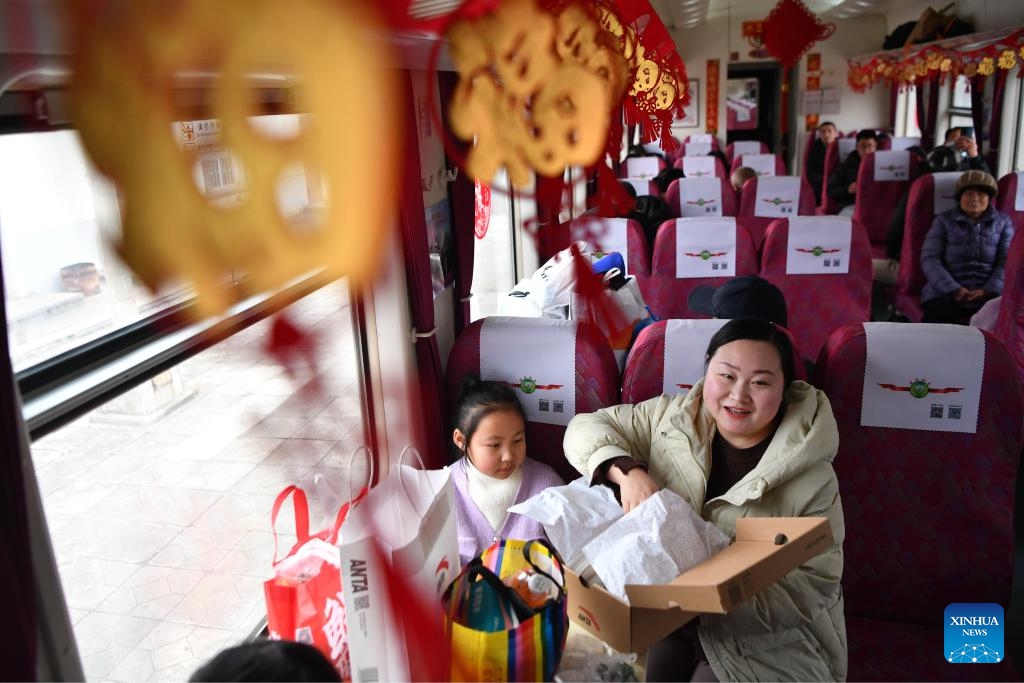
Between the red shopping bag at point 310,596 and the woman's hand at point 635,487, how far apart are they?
603mm

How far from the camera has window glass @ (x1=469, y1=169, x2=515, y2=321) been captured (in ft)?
7.34

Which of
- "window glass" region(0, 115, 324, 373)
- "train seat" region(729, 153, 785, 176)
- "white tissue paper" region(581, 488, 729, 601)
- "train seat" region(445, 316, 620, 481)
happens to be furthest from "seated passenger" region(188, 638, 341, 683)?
"train seat" region(729, 153, 785, 176)

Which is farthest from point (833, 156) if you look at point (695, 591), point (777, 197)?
point (695, 591)

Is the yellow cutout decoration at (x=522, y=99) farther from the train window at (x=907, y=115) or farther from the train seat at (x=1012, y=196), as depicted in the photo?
the train window at (x=907, y=115)

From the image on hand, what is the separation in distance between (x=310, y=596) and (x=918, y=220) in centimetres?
421

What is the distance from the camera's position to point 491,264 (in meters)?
2.85

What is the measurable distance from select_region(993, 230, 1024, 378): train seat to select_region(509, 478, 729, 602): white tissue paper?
2.25 meters

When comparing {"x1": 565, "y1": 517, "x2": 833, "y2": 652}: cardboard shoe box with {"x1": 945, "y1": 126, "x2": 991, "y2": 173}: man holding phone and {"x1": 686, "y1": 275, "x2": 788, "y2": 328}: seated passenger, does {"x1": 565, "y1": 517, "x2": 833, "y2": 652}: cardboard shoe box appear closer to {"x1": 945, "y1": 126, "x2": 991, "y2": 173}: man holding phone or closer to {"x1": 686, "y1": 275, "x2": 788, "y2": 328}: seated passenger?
{"x1": 686, "y1": 275, "x2": 788, "y2": 328}: seated passenger

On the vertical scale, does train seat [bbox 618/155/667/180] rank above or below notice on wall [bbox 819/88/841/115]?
below

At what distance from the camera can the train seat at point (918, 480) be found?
5.64 feet

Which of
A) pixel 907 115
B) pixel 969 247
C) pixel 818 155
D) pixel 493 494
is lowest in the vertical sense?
pixel 493 494

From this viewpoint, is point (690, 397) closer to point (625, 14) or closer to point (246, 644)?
point (625, 14)

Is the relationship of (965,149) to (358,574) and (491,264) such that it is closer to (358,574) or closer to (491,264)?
(491,264)

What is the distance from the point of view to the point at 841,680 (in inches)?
57.6
